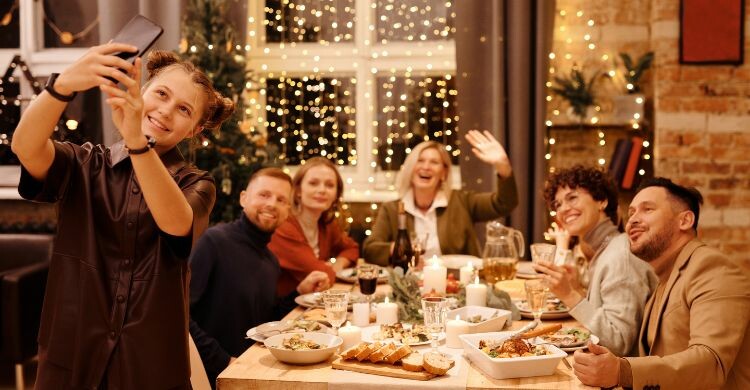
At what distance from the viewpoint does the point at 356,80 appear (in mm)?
5008

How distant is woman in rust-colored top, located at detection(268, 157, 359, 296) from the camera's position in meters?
3.22

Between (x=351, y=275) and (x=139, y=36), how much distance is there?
1.97 metres

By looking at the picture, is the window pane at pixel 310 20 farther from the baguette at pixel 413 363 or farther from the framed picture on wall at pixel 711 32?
the baguette at pixel 413 363

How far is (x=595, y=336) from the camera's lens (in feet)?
7.27

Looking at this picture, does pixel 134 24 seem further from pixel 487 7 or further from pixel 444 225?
pixel 487 7

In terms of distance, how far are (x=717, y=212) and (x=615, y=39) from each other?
112 centimetres

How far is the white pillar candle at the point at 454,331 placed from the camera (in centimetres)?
211

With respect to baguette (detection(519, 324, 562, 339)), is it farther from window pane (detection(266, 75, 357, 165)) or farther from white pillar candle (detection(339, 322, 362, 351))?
window pane (detection(266, 75, 357, 165))

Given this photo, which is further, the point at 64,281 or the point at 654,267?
the point at 654,267

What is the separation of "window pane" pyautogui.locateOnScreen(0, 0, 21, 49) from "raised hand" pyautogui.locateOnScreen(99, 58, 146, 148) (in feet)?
13.7

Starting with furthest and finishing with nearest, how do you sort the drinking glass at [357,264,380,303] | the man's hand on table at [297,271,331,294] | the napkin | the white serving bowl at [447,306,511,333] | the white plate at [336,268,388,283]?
1. the white plate at [336,268,388,283]
2. the man's hand on table at [297,271,331,294]
3. the drinking glass at [357,264,380,303]
4. the white serving bowl at [447,306,511,333]
5. the napkin

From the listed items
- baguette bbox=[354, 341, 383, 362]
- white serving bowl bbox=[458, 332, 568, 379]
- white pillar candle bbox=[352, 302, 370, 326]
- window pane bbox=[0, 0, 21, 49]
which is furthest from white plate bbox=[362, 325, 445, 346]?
window pane bbox=[0, 0, 21, 49]

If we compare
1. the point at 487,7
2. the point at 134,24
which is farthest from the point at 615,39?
the point at 134,24

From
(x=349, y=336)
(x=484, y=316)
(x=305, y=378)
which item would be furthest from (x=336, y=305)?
(x=484, y=316)
